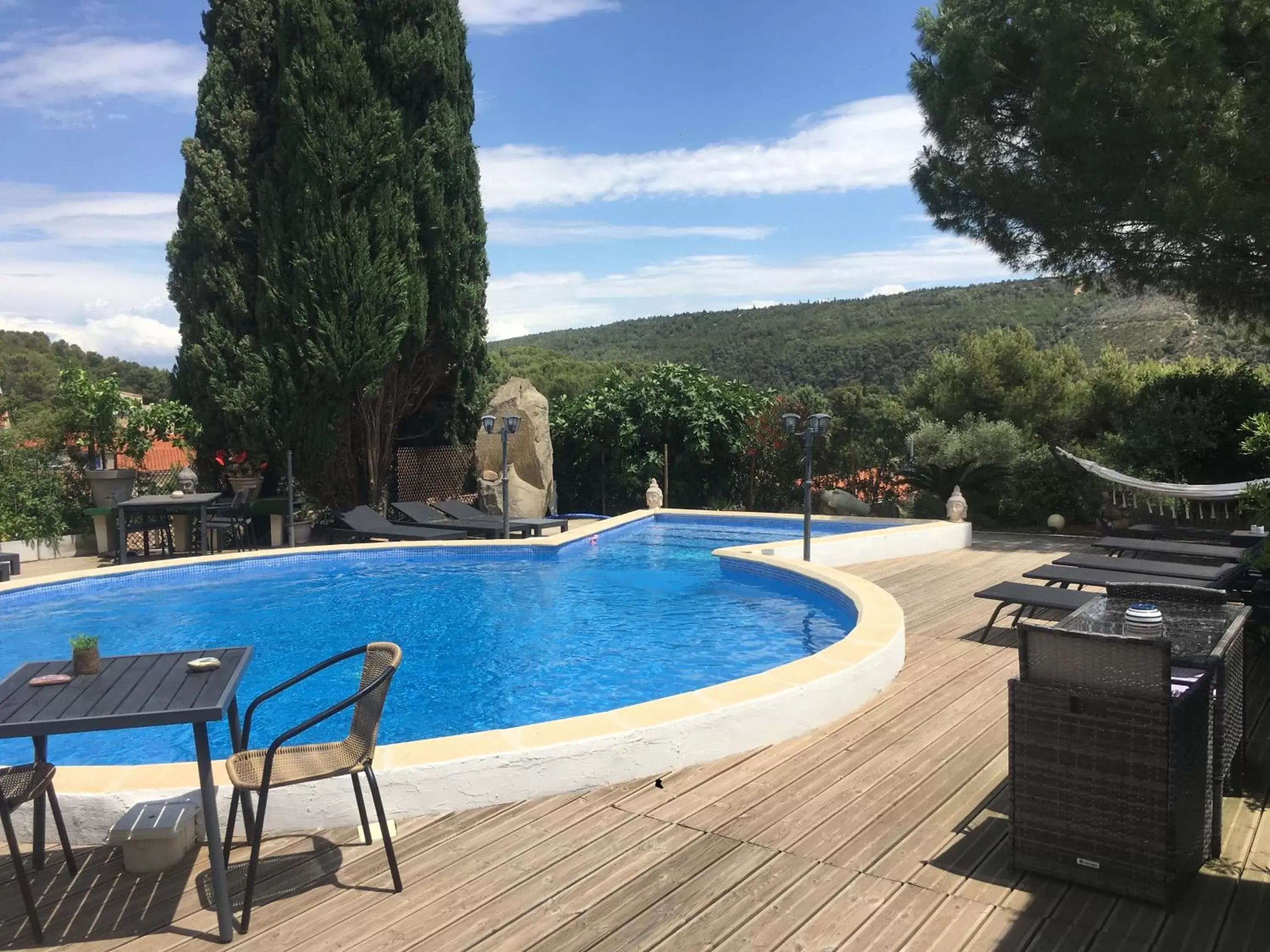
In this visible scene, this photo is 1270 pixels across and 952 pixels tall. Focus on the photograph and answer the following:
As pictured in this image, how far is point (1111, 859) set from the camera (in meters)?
2.58

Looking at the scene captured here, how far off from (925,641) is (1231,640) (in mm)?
3155

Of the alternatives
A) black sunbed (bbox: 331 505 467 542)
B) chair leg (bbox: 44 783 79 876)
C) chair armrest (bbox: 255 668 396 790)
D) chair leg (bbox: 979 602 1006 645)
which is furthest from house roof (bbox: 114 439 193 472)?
chair leg (bbox: 979 602 1006 645)

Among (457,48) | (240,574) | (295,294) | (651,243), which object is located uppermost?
(457,48)

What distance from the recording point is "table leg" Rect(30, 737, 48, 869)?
2.87 meters

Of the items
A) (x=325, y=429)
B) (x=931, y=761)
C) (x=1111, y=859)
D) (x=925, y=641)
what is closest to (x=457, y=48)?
(x=325, y=429)

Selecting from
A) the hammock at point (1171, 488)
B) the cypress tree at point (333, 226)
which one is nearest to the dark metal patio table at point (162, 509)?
the cypress tree at point (333, 226)

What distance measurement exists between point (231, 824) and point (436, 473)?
12.9 metres

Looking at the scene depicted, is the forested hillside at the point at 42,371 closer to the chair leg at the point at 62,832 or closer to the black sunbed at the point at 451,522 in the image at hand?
the black sunbed at the point at 451,522

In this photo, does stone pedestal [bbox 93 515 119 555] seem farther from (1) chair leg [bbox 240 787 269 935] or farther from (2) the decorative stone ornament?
(1) chair leg [bbox 240 787 269 935]

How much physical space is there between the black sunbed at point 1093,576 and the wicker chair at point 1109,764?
3.16 m

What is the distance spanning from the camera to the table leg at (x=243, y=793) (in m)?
2.91

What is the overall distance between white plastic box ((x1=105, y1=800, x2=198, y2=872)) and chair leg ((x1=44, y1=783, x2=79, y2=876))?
0.38 feet

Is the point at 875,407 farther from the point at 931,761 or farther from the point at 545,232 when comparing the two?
the point at 931,761

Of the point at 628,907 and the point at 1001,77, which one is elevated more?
the point at 1001,77
